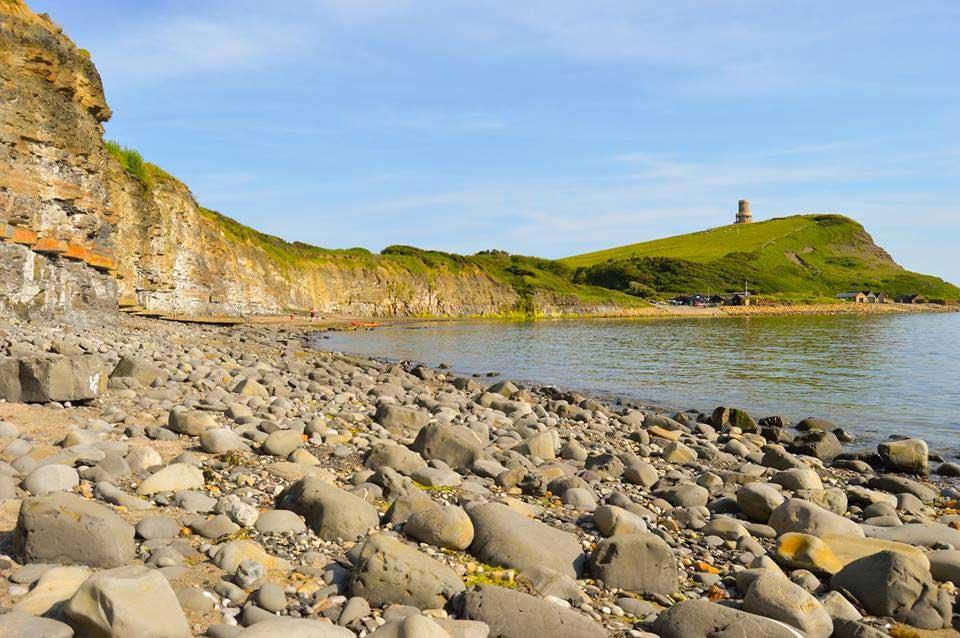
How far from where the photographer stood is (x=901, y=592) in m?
5.18

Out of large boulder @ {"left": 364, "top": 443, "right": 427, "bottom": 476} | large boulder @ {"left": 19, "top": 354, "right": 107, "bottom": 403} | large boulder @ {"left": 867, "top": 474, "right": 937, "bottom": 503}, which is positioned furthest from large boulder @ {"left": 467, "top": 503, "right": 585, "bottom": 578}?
large boulder @ {"left": 867, "top": 474, "right": 937, "bottom": 503}

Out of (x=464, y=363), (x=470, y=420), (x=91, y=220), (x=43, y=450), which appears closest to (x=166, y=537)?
(x=43, y=450)

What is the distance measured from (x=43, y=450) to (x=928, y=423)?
726 inches

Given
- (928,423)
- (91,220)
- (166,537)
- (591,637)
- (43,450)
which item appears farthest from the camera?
(91,220)

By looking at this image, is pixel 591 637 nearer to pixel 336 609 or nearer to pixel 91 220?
pixel 336 609

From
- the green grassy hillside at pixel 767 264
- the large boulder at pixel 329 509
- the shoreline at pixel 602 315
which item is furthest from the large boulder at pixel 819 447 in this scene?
the green grassy hillside at pixel 767 264

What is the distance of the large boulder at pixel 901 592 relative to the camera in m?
5.11

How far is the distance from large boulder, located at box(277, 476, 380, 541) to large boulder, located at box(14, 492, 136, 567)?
144 cm

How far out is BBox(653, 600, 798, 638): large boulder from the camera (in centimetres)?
430

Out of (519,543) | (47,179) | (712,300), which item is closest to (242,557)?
(519,543)

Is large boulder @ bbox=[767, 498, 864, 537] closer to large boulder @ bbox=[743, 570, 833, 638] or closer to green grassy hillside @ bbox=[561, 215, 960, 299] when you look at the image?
large boulder @ bbox=[743, 570, 833, 638]

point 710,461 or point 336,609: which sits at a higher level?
point 336,609

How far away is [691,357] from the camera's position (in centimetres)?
3219

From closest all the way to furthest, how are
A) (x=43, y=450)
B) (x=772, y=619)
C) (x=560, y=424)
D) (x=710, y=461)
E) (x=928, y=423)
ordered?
(x=772, y=619) < (x=43, y=450) < (x=710, y=461) < (x=560, y=424) < (x=928, y=423)
